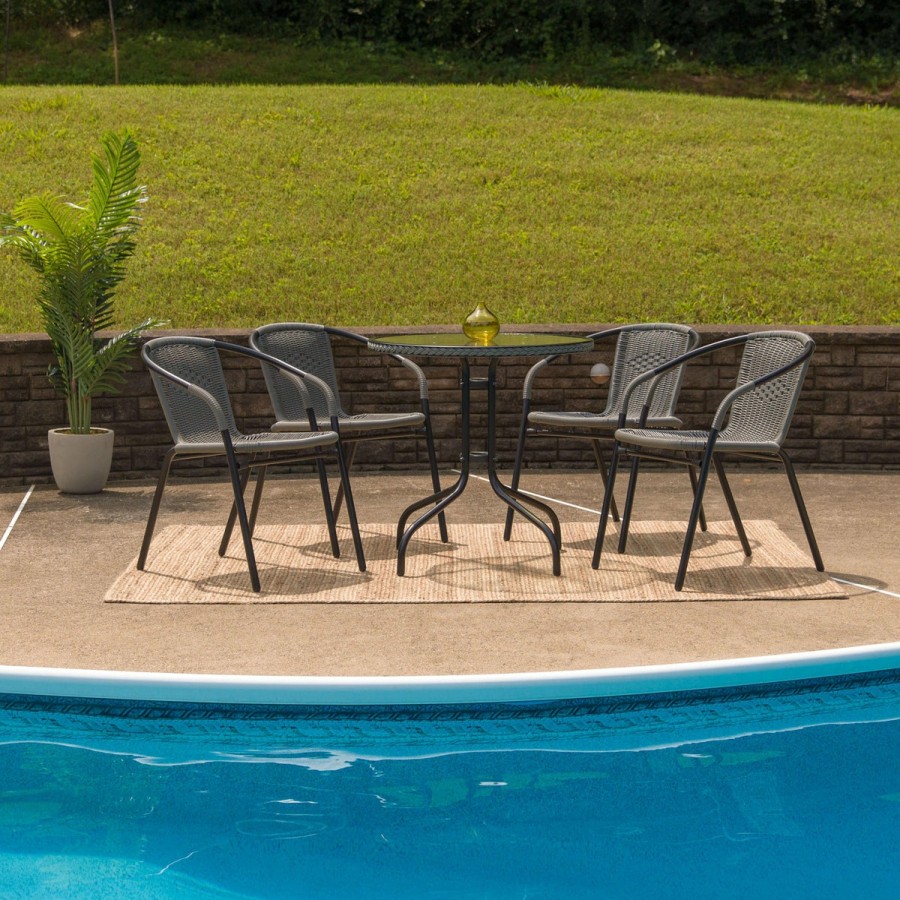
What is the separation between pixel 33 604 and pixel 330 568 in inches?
45.8

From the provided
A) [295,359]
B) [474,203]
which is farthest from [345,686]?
[474,203]

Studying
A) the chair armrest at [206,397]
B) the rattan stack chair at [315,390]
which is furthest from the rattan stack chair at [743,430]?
the chair armrest at [206,397]

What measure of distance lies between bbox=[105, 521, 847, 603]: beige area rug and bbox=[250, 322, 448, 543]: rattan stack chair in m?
0.34

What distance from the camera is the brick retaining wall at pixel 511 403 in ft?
23.4

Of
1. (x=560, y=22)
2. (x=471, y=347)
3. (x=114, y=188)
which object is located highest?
(x=560, y=22)

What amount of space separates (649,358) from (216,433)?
2.13m

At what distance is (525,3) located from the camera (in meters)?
19.4

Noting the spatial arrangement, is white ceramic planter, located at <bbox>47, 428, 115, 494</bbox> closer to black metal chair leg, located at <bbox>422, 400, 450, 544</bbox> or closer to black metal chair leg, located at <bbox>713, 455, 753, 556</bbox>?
black metal chair leg, located at <bbox>422, 400, 450, 544</bbox>

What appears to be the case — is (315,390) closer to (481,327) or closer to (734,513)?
(481,327)

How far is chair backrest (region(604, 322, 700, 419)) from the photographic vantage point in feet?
19.4

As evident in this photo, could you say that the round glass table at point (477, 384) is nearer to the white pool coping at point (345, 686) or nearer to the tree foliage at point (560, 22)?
the white pool coping at point (345, 686)

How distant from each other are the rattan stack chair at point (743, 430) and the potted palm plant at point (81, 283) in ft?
9.78

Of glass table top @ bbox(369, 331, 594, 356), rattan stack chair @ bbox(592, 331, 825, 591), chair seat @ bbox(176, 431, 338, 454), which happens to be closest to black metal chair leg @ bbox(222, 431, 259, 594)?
chair seat @ bbox(176, 431, 338, 454)

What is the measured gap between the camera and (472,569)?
503 centimetres
